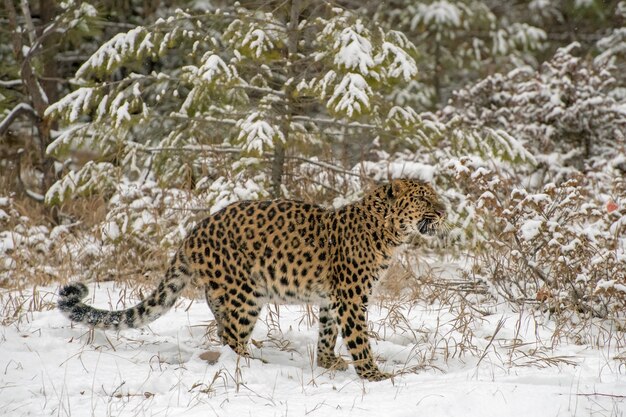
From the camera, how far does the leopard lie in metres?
5.67

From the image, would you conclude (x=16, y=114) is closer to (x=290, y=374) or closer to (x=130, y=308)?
(x=130, y=308)

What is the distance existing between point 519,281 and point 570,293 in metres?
0.68

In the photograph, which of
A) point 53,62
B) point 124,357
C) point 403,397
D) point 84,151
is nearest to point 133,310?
point 124,357

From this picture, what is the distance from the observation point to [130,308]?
18.5 feet

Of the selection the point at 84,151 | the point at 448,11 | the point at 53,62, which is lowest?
the point at 84,151

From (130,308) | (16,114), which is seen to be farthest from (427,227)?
(16,114)

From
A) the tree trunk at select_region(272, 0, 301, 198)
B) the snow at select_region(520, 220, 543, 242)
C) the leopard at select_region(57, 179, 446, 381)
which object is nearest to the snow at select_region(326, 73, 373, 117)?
the tree trunk at select_region(272, 0, 301, 198)

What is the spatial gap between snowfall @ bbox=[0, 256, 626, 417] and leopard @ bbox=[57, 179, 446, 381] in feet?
0.87

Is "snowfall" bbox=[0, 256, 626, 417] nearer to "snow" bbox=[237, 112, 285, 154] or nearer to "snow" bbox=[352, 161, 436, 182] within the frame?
"snow" bbox=[237, 112, 285, 154]

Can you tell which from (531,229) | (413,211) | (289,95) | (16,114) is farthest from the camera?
(16,114)

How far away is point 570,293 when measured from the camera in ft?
22.6

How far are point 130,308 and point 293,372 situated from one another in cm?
129

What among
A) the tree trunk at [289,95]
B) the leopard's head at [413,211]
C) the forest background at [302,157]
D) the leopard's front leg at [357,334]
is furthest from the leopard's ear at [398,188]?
the tree trunk at [289,95]

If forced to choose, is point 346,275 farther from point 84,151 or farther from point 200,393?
point 84,151
